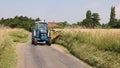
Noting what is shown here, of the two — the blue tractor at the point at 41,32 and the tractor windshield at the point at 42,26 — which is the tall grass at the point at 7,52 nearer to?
the blue tractor at the point at 41,32

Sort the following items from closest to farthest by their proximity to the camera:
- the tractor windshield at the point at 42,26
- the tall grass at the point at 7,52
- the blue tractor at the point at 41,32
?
the tall grass at the point at 7,52
the blue tractor at the point at 41,32
the tractor windshield at the point at 42,26

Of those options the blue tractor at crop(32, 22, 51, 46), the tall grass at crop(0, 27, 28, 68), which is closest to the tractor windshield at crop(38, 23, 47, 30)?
the blue tractor at crop(32, 22, 51, 46)

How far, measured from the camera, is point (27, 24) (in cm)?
9444

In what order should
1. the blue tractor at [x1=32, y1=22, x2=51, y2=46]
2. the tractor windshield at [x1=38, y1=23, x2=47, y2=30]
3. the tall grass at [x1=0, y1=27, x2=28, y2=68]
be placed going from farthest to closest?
the tractor windshield at [x1=38, y1=23, x2=47, y2=30] < the blue tractor at [x1=32, y1=22, x2=51, y2=46] < the tall grass at [x1=0, y1=27, x2=28, y2=68]

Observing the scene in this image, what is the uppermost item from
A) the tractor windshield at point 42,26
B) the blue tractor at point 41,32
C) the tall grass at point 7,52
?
the tractor windshield at point 42,26

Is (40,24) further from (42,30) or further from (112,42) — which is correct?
(112,42)

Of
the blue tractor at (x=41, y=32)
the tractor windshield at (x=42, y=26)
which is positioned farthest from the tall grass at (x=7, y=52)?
the tractor windshield at (x=42, y=26)

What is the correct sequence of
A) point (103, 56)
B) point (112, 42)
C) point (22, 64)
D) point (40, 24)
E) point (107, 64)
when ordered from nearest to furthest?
1. point (107, 64)
2. point (22, 64)
3. point (103, 56)
4. point (112, 42)
5. point (40, 24)

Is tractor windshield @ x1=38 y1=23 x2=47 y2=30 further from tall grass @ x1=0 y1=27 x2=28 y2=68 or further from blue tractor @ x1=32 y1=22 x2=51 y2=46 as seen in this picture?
tall grass @ x1=0 y1=27 x2=28 y2=68

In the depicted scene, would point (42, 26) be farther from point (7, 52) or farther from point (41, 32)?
point (7, 52)

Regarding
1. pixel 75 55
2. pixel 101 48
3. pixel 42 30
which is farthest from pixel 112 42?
pixel 42 30

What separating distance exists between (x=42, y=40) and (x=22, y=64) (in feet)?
56.7

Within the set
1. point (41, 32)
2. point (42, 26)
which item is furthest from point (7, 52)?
point (42, 26)

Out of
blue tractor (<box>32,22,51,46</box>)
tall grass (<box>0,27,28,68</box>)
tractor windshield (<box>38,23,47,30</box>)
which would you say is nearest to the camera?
tall grass (<box>0,27,28,68</box>)
